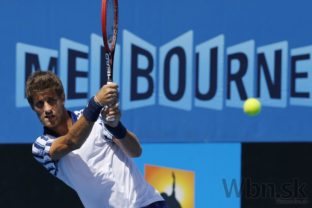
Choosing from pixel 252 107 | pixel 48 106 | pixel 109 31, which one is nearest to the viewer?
pixel 48 106

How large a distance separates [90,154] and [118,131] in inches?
7.2

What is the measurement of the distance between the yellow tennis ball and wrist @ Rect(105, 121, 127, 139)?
1949 mm

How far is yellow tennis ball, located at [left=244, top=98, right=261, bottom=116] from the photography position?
479cm

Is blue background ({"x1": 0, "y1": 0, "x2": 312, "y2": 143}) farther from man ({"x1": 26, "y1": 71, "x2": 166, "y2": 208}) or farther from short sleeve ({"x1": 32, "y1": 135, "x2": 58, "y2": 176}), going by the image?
short sleeve ({"x1": 32, "y1": 135, "x2": 58, "y2": 176})

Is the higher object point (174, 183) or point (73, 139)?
point (73, 139)

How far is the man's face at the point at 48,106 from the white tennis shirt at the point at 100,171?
0.29 feet

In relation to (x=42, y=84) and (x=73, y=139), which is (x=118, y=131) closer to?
(x=73, y=139)

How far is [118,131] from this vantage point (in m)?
2.97

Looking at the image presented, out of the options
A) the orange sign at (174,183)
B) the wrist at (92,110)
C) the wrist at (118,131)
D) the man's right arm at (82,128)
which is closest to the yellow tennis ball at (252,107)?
the orange sign at (174,183)

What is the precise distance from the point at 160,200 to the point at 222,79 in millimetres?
2059

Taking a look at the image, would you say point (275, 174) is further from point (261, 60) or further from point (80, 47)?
point (80, 47)

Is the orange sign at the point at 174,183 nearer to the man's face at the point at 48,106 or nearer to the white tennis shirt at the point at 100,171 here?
the white tennis shirt at the point at 100,171

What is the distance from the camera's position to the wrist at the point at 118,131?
2.96m

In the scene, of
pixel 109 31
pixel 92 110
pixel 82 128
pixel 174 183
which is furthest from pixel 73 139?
pixel 174 183
